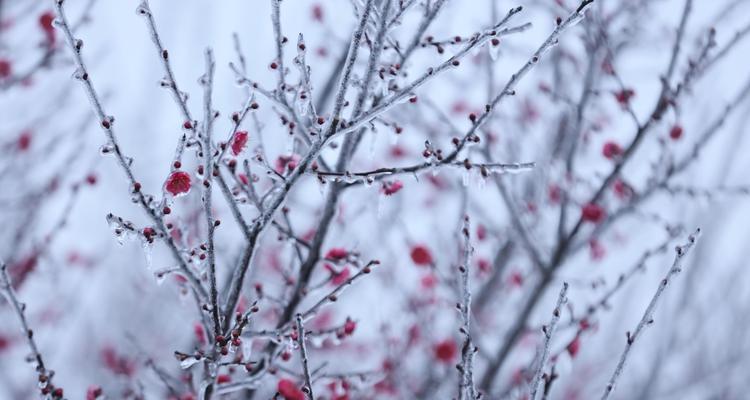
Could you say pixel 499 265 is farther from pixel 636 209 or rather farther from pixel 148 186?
pixel 148 186

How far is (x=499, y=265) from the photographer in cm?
484

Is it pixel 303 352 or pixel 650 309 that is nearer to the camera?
pixel 303 352

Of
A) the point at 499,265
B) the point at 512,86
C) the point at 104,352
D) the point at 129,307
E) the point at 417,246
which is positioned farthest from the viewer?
the point at 129,307

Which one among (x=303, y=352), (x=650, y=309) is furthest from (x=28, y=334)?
(x=650, y=309)

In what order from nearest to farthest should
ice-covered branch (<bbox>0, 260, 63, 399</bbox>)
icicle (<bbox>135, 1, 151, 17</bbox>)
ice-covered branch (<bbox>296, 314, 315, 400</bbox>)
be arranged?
1. icicle (<bbox>135, 1, 151, 17</bbox>)
2. ice-covered branch (<bbox>296, 314, 315, 400</bbox>)
3. ice-covered branch (<bbox>0, 260, 63, 399</bbox>)

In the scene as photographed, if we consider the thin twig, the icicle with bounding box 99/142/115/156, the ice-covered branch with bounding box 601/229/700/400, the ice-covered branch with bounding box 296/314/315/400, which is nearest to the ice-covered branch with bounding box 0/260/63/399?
the icicle with bounding box 99/142/115/156

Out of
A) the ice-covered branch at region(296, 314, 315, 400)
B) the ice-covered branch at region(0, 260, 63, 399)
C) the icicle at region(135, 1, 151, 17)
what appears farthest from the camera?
the ice-covered branch at region(0, 260, 63, 399)

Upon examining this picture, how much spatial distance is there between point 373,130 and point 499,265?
9.07 ft

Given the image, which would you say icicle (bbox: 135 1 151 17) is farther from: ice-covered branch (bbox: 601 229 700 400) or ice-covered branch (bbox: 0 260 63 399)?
ice-covered branch (bbox: 601 229 700 400)

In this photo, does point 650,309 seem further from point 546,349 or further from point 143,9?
point 143,9

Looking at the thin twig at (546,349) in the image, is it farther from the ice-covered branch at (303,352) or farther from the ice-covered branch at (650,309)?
the ice-covered branch at (303,352)

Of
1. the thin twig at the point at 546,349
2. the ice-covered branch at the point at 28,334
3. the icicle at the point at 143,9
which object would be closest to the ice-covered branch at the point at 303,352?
the thin twig at the point at 546,349

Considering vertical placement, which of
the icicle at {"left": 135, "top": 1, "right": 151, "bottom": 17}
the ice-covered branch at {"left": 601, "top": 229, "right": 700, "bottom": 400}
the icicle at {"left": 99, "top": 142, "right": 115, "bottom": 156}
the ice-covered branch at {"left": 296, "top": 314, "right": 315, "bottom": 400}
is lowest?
the ice-covered branch at {"left": 296, "top": 314, "right": 315, "bottom": 400}

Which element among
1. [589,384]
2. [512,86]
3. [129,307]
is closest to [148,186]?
[129,307]
